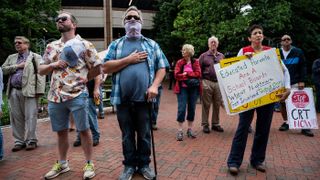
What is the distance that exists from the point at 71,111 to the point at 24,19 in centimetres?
1914

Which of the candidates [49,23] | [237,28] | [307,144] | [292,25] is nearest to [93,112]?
[307,144]

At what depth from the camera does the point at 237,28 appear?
15031 millimetres

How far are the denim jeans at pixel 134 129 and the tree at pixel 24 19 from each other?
58.1ft

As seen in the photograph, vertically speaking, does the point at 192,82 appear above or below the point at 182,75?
below

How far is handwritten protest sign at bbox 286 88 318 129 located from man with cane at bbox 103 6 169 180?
396 centimetres

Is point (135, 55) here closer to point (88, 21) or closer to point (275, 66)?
point (275, 66)

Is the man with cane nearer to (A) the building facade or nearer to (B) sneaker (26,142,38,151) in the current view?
(B) sneaker (26,142,38,151)

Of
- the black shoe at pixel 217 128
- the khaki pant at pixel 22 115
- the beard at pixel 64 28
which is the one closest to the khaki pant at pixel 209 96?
the black shoe at pixel 217 128

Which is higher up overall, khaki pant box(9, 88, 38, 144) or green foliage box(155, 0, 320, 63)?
green foliage box(155, 0, 320, 63)

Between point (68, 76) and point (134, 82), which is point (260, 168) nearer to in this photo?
point (134, 82)

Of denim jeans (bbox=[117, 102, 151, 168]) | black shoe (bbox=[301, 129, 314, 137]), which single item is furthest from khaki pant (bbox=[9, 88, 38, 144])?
black shoe (bbox=[301, 129, 314, 137])

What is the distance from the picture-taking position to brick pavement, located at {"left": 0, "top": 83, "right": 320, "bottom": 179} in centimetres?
441

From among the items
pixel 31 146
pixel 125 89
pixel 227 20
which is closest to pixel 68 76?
pixel 125 89

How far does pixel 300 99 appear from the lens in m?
6.87
